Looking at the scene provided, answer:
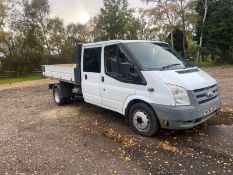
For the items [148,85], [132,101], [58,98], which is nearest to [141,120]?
[132,101]

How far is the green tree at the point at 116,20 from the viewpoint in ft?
145

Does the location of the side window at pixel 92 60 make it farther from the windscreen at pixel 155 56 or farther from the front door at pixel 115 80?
the windscreen at pixel 155 56

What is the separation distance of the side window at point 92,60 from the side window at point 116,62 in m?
0.34

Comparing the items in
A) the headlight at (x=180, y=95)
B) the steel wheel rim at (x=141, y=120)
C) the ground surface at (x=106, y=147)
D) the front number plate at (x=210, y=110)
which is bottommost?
the ground surface at (x=106, y=147)

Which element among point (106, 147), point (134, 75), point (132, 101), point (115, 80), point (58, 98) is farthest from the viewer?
point (58, 98)

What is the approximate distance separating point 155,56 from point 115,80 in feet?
3.81

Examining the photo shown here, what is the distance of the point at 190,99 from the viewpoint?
568 centimetres

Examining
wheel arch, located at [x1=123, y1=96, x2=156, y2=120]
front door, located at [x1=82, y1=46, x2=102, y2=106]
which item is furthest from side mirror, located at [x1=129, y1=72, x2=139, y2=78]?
front door, located at [x1=82, y1=46, x2=102, y2=106]

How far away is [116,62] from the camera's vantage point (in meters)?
6.76

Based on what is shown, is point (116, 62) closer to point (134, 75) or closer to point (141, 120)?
point (134, 75)

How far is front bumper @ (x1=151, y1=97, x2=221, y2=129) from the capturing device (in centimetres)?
566

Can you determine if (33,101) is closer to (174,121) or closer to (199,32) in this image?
(174,121)

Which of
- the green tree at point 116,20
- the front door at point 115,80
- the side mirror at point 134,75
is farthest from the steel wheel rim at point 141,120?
the green tree at point 116,20

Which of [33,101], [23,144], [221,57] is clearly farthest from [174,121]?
[221,57]
